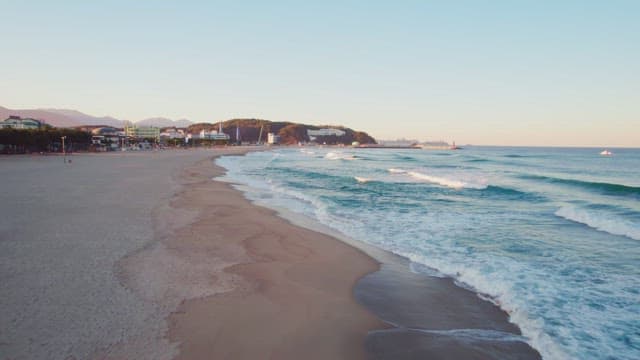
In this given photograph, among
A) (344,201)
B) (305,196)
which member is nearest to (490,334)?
(344,201)

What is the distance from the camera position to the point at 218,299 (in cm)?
596

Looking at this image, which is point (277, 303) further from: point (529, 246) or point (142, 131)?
point (142, 131)

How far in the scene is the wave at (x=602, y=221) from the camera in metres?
12.3

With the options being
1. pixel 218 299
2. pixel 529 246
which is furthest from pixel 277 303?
pixel 529 246

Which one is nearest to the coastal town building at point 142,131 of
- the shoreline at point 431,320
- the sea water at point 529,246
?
the sea water at point 529,246

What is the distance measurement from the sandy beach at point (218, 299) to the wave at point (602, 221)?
8043 millimetres

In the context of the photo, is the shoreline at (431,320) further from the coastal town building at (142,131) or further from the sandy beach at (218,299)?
the coastal town building at (142,131)

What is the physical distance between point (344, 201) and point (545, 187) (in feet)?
51.5

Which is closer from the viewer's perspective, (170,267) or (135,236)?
(170,267)

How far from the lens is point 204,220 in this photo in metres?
12.2

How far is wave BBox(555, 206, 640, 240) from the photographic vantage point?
1227 cm

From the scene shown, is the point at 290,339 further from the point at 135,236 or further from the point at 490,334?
the point at 135,236

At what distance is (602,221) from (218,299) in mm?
13597

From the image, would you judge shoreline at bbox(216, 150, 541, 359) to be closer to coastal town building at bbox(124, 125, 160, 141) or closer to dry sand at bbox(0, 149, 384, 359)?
dry sand at bbox(0, 149, 384, 359)
